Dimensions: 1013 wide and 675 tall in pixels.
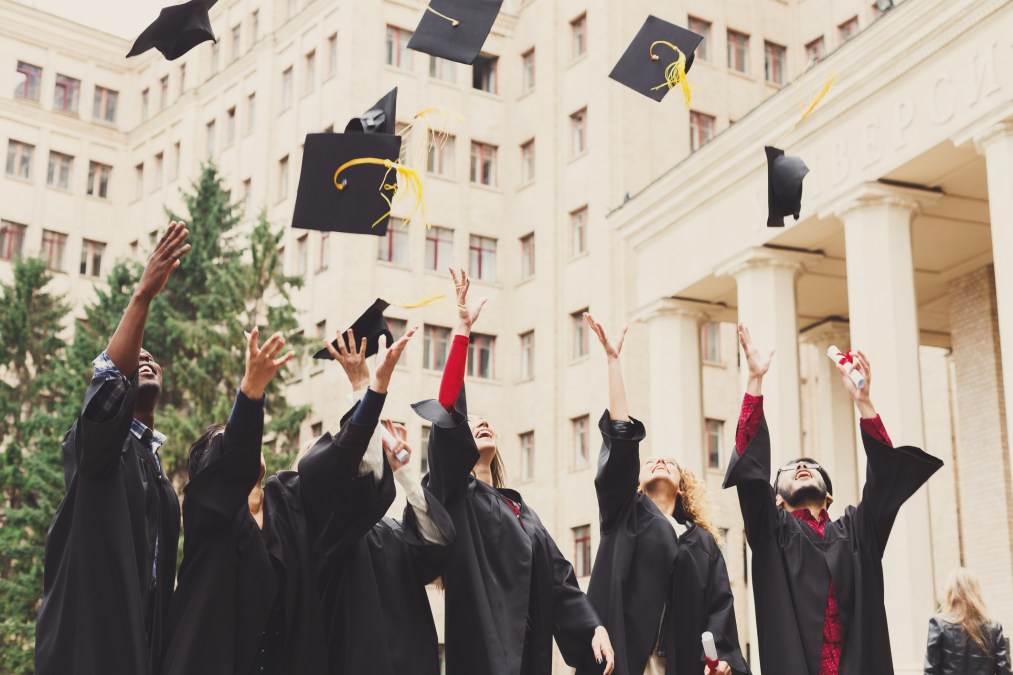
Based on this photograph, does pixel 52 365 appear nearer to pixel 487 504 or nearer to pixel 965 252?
pixel 965 252

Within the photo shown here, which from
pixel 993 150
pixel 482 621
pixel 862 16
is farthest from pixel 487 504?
pixel 862 16

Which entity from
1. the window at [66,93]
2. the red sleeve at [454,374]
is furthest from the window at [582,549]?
the red sleeve at [454,374]

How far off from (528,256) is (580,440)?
5985 mm

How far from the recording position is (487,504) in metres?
6.71

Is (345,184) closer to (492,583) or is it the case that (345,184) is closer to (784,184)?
(492,583)

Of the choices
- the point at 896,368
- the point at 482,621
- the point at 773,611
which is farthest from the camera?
the point at 896,368

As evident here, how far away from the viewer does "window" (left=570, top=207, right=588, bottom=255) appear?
36312 millimetres

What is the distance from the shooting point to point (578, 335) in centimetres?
3594

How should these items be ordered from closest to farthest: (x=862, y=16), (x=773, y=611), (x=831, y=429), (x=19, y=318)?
1. (x=773, y=611)
2. (x=831, y=429)
3. (x=19, y=318)
4. (x=862, y=16)

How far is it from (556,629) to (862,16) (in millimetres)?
32764

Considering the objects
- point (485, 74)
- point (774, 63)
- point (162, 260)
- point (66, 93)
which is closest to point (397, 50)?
point (485, 74)

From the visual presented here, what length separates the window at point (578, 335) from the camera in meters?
35.6

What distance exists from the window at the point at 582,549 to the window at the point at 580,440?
1669 mm

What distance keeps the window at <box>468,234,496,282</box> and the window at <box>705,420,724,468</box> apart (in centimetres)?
758
